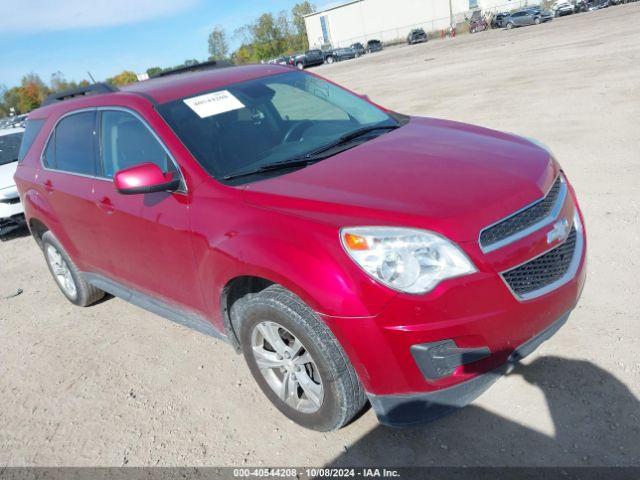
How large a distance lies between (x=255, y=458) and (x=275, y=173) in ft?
5.06

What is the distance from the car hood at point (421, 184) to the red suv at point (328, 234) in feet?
0.04

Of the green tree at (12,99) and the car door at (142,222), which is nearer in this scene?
the car door at (142,222)

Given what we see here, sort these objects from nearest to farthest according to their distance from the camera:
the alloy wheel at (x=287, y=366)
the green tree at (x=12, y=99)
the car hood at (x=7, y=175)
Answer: the alloy wheel at (x=287, y=366) < the car hood at (x=7, y=175) < the green tree at (x=12, y=99)

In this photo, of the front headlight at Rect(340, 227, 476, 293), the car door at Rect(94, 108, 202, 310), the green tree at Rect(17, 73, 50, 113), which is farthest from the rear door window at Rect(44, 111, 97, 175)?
the green tree at Rect(17, 73, 50, 113)

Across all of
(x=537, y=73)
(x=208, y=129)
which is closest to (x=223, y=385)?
(x=208, y=129)

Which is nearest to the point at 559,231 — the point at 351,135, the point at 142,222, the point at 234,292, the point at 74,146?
the point at 351,135

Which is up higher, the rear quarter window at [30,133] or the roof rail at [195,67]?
the roof rail at [195,67]

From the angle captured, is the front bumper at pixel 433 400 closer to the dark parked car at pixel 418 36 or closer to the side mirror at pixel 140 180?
the side mirror at pixel 140 180

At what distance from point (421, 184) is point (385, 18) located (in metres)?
86.1

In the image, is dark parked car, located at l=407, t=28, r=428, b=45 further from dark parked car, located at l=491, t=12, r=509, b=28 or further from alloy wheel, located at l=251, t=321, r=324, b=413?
alloy wheel, located at l=251, t=321, r=324, b=413

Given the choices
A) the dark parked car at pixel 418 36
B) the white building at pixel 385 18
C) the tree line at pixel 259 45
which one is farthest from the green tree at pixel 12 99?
the dark parked car at pixel 418 36

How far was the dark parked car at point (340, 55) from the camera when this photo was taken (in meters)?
54.8

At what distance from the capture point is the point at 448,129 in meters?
3.53

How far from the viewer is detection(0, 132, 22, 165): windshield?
8906 millimetres
